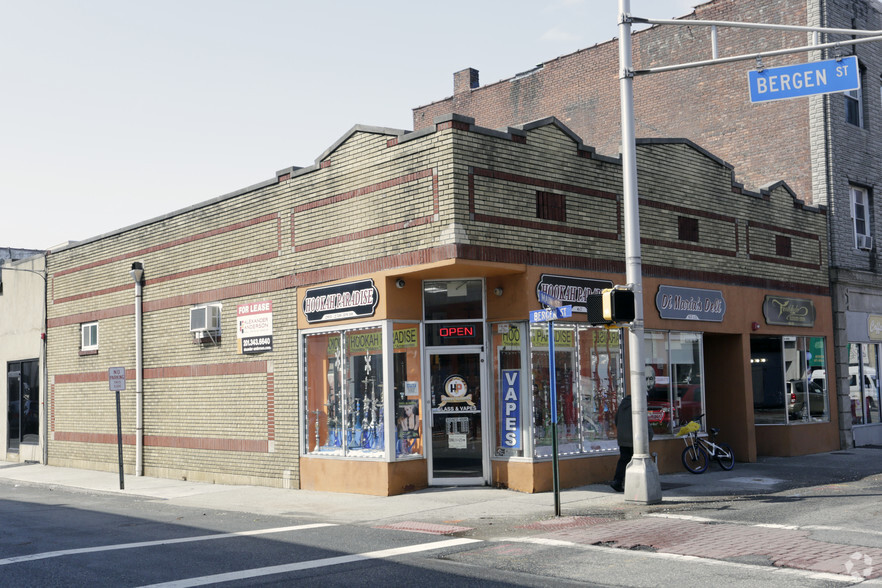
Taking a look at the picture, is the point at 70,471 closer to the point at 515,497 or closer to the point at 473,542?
the point at 515,497

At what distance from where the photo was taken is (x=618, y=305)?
1266 cm

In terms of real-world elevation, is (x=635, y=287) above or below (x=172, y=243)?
below

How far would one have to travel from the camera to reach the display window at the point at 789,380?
802 inches

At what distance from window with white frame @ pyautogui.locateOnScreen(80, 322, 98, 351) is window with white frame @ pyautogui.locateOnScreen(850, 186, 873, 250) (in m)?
20.4

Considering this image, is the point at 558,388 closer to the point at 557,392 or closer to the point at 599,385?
the point at 557,392

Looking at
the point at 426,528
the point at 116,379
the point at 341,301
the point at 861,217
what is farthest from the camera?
the point at 861,217

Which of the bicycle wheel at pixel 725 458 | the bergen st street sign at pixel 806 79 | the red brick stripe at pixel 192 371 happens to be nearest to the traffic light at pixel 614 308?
the bergen st street sign at pixel 806 79

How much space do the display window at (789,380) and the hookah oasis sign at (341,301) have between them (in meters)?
9.79

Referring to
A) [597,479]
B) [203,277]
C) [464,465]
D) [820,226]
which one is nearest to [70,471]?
[203,277]

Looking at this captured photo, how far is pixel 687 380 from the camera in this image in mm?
18078

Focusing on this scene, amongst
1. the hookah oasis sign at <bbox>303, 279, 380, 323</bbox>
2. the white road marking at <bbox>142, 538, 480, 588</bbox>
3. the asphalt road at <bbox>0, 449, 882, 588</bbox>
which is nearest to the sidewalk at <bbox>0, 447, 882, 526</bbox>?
the asphalt road at <bbox>0, 449, 882, 588</bbox>

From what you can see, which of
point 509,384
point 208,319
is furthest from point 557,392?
point 208,319

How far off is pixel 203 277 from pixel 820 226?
15.1m

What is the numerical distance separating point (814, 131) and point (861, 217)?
3.03 metres
